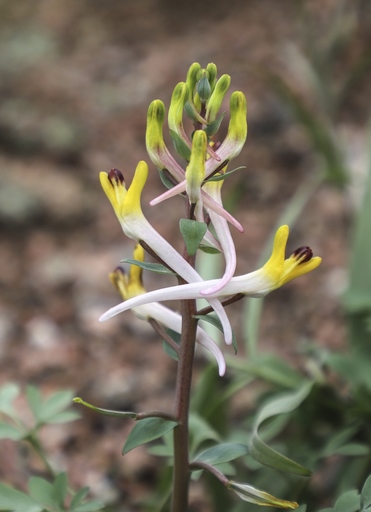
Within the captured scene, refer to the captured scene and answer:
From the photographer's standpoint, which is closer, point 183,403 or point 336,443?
point 183,403

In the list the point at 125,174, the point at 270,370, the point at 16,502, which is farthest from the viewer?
the point at 125,174

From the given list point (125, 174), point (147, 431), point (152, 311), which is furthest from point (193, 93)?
point (125, 174)

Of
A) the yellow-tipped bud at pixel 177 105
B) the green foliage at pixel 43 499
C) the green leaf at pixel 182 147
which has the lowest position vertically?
the green foliage at pixel 43 499

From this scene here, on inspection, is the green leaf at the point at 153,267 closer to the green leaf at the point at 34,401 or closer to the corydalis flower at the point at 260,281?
the corydalis flower at the point at 260,281

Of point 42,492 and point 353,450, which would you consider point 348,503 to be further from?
point 42,492

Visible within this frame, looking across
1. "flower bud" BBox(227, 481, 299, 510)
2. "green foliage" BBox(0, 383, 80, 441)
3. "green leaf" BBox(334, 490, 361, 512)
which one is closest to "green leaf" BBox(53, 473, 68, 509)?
"green foliage" BBox(0, 383, 80, 441)

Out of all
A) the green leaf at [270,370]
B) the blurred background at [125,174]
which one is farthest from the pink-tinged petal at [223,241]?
the blurred background at [125,174]

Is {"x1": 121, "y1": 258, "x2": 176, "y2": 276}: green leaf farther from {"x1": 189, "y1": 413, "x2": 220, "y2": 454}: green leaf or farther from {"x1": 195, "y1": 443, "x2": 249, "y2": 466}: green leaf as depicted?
{"x1": 189, "y1": 413, "x2": 220, "y2": 454}: green leaf
